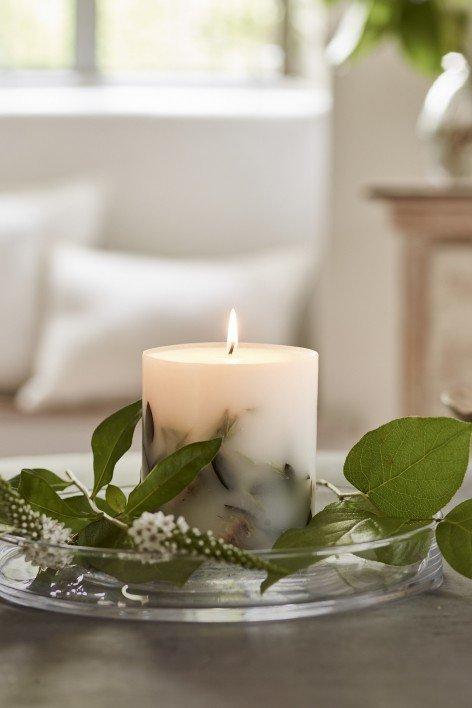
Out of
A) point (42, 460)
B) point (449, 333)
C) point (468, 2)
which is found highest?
point (468, 2)

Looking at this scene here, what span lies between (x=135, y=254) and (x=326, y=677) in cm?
235

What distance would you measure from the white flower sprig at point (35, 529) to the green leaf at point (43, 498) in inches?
0.5

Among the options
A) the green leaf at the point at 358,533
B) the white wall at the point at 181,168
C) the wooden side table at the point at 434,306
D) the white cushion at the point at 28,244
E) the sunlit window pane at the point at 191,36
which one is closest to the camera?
the green leaf at the point at 358,533

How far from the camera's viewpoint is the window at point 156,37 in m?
2.92

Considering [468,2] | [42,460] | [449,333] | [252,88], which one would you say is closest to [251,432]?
[42,460]

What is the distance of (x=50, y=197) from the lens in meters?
2.62

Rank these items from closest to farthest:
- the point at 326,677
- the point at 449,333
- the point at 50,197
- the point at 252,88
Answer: the point at 326,677 < the point at 449,333 < the point at 50,197 < the point at 252,88

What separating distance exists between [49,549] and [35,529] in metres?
0.01

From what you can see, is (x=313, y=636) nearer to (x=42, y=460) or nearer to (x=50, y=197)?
(x=42, y=460)

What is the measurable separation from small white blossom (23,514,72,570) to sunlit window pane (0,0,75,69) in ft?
8.55

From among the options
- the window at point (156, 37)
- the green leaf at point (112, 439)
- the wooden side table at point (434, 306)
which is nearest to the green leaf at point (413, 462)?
the green leaf at point (112, 439)

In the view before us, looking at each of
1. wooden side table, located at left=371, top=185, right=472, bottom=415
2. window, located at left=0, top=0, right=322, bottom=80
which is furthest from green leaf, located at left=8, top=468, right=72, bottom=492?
window, located at left=0, top=0, right=322, bottom=80

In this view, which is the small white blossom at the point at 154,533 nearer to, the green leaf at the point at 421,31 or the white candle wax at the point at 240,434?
the white candle wax at the point at 240,434

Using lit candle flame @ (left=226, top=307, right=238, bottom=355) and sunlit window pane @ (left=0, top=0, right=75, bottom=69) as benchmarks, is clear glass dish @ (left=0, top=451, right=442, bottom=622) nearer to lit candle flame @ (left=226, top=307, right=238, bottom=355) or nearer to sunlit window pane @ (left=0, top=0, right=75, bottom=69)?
lit candle flame @ (left=226, top=307, right=238, bottom=355)
